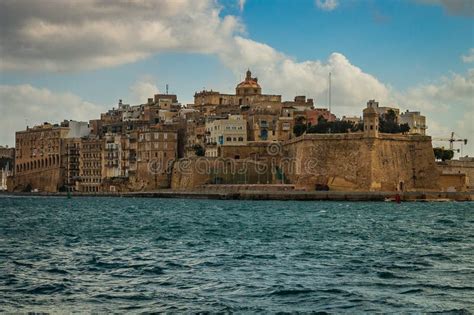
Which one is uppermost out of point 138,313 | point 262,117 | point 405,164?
point 262,117

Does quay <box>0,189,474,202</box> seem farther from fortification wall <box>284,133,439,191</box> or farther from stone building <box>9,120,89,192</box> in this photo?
stone building <box>9,120,89,192</box>

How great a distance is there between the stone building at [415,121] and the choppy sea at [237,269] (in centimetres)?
6265

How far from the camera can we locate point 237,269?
20859mm

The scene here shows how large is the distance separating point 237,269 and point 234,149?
64.5m

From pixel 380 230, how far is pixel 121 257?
14.8 metres

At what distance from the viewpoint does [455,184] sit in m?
74.8

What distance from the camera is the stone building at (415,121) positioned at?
9700cm

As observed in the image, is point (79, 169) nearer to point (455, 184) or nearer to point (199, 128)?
point (199, 128)

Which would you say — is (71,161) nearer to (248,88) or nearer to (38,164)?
(38,164)

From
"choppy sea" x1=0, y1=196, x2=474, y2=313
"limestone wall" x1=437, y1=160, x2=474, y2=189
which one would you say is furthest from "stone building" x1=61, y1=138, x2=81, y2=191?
"choppy sea" x1=0, y1=196, x2=474, y2=313

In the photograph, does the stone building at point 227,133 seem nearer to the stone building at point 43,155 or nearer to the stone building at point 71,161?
the stone building at point 71,161

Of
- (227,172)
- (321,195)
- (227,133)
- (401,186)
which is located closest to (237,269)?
(321,195)

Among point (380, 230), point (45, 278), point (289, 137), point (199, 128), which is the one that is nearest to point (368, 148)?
point (289, 137)

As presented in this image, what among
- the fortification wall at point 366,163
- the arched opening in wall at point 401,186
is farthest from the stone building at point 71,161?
the arched opening in wall at point 401,186
